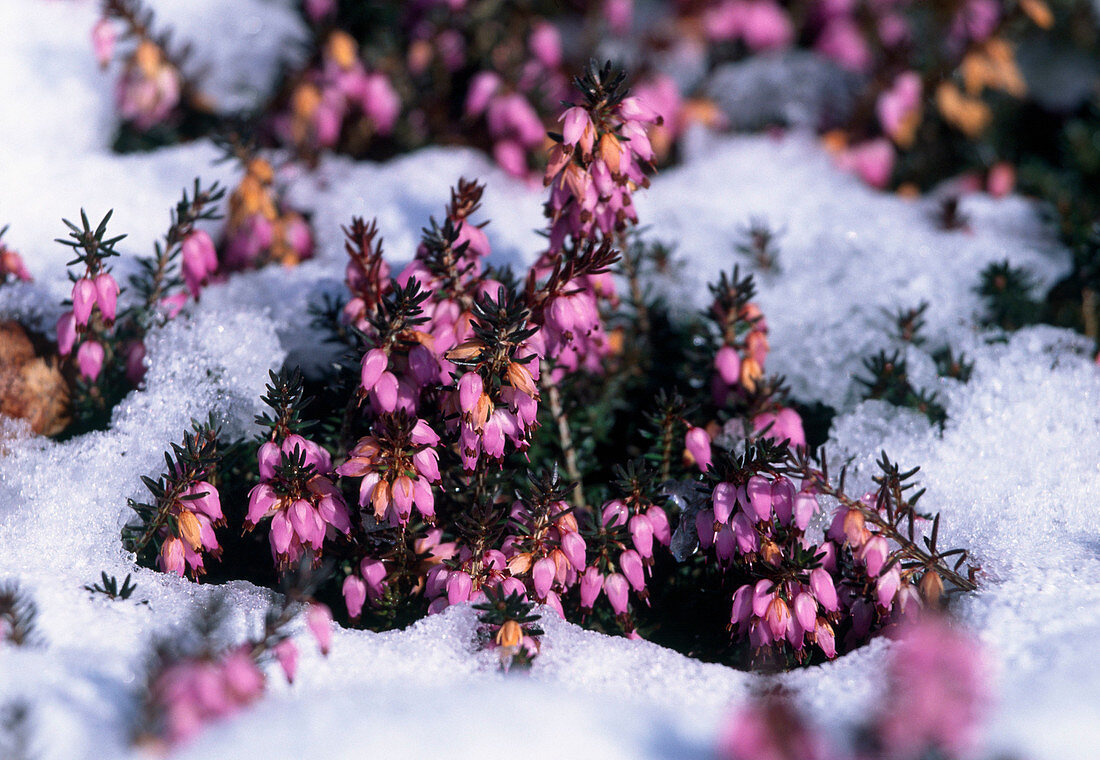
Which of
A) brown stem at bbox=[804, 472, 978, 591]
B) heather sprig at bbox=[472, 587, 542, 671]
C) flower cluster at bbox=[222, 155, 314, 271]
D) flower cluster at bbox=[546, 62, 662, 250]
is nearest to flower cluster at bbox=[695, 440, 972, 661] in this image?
brown stem at bbox=[804, 472, 978, 591]

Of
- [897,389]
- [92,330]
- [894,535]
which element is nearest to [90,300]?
[92,330]

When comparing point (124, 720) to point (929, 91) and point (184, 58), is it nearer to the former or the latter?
point (184, 58)

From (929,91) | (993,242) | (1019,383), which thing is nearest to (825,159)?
(929,91)

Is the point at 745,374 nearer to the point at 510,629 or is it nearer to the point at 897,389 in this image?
the point at 897,389

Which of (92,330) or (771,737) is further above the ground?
(92,330)

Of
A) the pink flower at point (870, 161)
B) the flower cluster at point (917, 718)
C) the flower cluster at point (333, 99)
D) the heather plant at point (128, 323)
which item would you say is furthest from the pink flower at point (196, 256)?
the pink flower at point (870, 161)

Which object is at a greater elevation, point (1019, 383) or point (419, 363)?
point (1019, 383)
